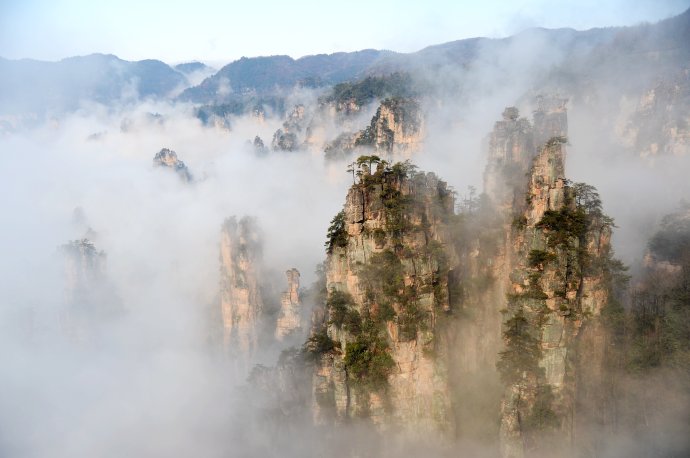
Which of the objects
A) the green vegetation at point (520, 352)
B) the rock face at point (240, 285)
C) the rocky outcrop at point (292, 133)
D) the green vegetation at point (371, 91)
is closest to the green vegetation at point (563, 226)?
the green vegetation at point (520, 352)

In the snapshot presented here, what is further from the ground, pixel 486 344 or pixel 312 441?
pixel 486 344

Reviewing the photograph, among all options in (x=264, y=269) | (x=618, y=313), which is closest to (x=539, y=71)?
(x=264, y=269)

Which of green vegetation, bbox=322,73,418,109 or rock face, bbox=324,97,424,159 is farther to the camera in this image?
green vegetation, bbox=322,73,418,109

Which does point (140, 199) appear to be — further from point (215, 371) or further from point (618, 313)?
point (618, 313)

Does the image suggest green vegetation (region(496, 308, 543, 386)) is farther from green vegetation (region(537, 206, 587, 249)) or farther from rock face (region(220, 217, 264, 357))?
rock face (region(220, 217, 264, 357))

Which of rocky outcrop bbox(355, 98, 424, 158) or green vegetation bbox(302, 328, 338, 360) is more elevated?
rocky outcrop bbox(355, 98, 424, 158)

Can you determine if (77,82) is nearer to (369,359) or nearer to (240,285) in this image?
(240,285)

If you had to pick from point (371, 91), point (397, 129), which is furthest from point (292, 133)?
point (397, 129)

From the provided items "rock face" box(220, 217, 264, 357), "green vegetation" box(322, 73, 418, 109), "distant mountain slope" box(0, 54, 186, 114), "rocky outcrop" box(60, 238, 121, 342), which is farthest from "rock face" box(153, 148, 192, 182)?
"distant mountain slope" box(0, 54, 186, 114)
